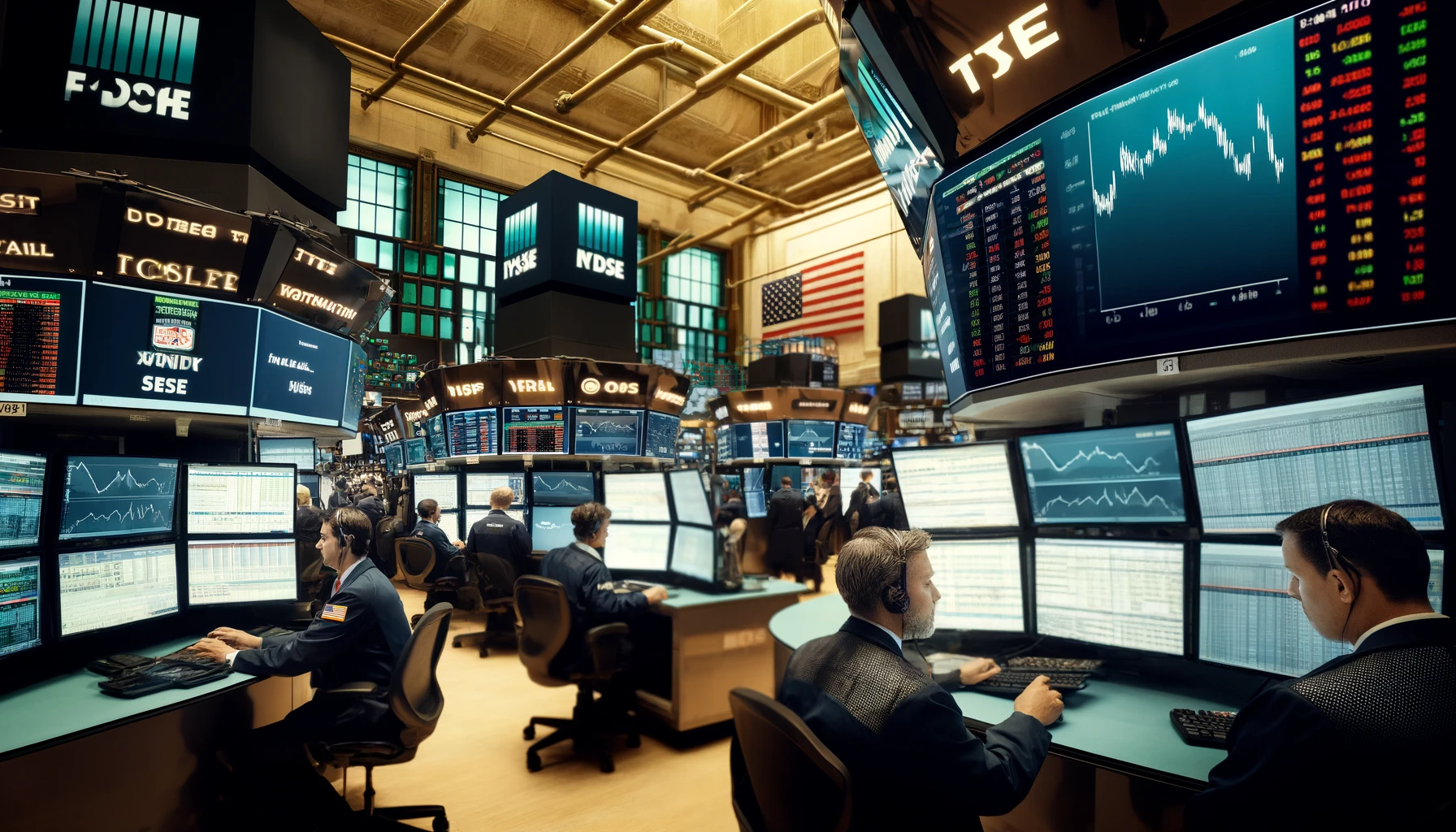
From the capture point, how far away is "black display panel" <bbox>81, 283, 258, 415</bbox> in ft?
9.87

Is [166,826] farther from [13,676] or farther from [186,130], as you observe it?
[186,130]

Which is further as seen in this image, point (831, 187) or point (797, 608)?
point (831, 187)

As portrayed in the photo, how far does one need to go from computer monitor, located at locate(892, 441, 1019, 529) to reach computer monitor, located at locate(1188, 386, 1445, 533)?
555mm

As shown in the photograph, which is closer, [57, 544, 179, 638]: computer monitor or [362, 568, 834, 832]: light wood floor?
[57, 544, 179, 638]: computer monitor

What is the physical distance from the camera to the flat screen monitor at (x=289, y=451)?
27.9 ft

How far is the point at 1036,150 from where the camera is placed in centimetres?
209

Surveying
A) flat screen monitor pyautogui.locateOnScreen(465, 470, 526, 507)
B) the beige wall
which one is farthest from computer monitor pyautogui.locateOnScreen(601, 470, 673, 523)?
the beige wall

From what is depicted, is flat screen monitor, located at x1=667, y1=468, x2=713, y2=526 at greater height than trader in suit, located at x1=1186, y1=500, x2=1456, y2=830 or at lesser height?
greater

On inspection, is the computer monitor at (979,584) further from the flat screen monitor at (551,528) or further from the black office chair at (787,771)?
the flat screen monitor at (551,528)

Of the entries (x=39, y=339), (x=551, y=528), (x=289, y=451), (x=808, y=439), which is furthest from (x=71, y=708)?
(x=808, y=439)

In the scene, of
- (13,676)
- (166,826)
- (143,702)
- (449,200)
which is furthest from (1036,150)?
(449,200)

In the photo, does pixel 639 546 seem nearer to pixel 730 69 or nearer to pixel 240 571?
pixel 240 571

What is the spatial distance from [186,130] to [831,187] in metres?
15.4

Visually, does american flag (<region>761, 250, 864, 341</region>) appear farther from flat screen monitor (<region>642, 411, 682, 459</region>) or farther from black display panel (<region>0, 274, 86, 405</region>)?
black display panel (<region>0, 274, 86, 405</region>)
